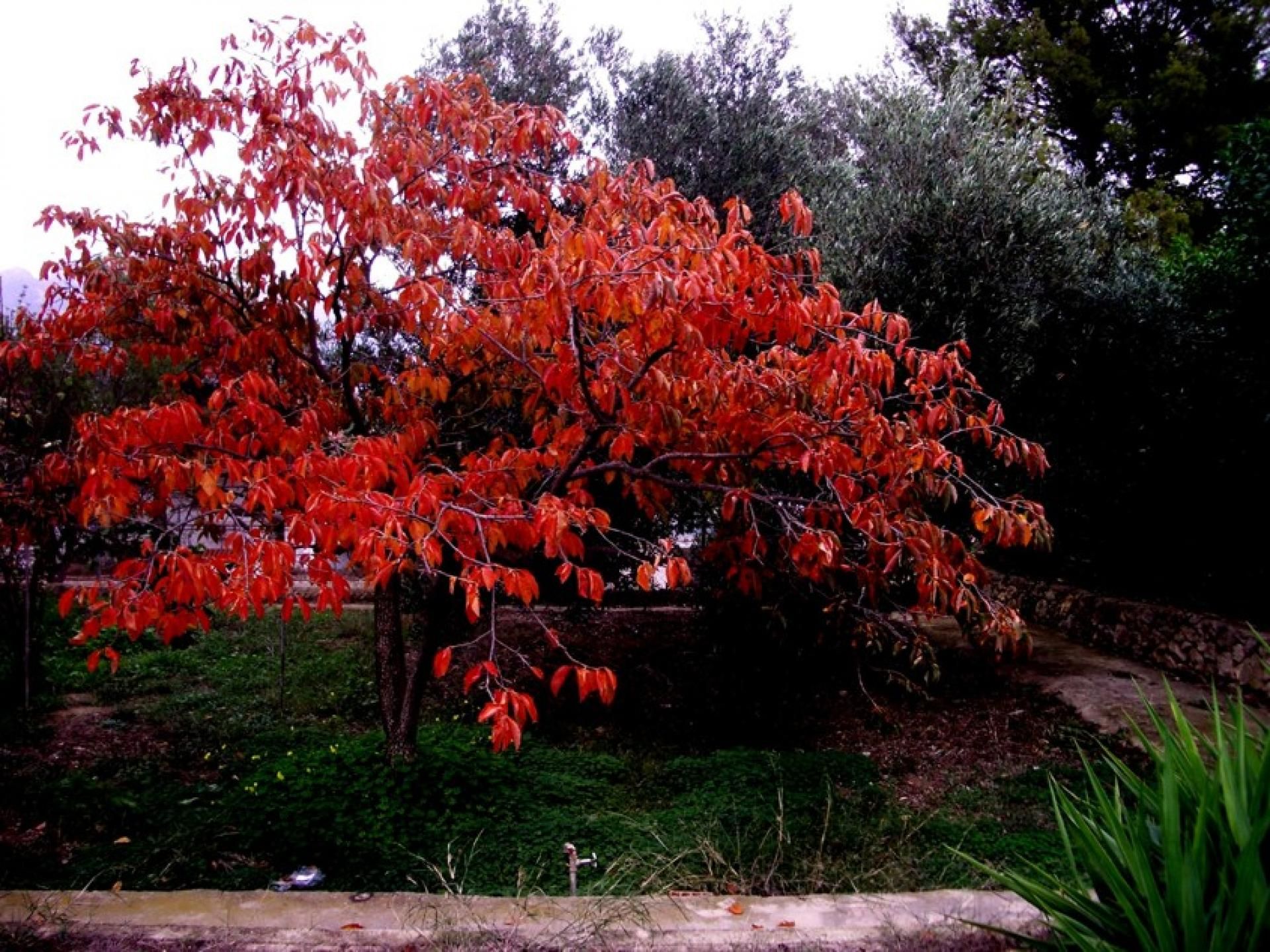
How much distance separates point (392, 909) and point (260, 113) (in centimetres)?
395

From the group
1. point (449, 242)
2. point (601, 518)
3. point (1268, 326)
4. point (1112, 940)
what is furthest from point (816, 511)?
point (1268, 326)

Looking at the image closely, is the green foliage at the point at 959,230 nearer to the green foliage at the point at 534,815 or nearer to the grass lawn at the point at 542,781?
the grass lawn at the point at 542,781

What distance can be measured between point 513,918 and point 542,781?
Answer: 1859 millimetres

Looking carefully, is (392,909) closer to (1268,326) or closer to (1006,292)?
(1006,292)

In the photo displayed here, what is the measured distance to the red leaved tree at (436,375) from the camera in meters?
3.81

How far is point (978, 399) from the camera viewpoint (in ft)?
27.9

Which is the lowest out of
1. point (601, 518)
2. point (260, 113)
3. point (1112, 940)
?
point (1112, 940)

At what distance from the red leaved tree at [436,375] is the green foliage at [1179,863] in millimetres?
1688

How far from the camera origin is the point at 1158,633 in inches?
344

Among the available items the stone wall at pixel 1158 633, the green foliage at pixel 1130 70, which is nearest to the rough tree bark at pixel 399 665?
the stone wall at pixel 1158 633

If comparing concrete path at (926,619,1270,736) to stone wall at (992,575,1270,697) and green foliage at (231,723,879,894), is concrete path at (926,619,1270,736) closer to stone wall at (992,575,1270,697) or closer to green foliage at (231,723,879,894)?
stone wall at (992,575,1270,697)

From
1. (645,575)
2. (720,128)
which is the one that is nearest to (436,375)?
(645,575)

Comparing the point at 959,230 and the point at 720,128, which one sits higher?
the point at 720,128

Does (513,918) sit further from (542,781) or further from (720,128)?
(720,128)
